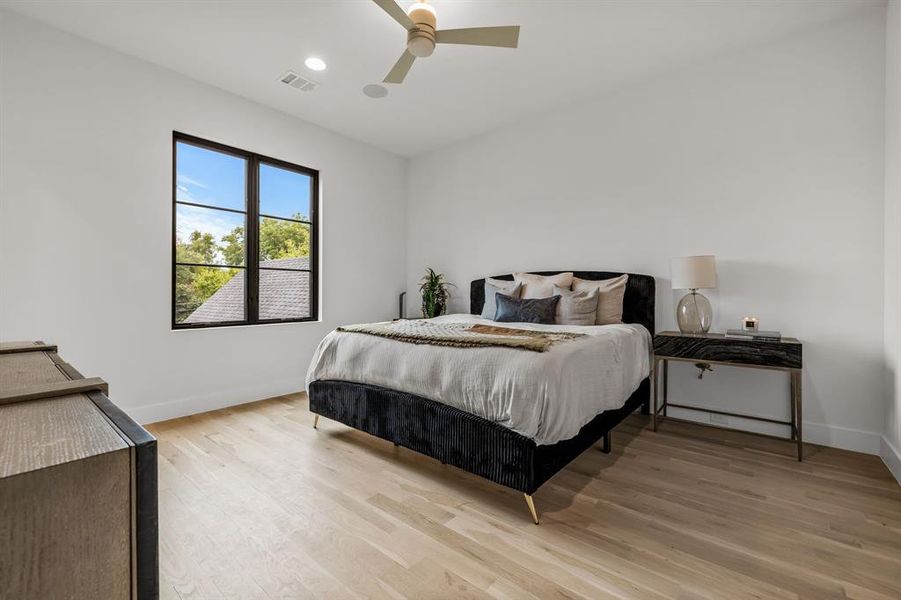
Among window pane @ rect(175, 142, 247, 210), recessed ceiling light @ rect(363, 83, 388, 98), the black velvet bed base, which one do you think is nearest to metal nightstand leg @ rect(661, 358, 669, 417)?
the black velvet bed base

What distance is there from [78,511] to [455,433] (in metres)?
1.77

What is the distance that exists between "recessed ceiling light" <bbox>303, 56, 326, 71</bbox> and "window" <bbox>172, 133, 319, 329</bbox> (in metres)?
1.13

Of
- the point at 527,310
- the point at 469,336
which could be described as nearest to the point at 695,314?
the point at 527,310

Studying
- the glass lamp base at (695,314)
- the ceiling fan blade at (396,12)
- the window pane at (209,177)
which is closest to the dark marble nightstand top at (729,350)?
the glass lamp base at (695,314)

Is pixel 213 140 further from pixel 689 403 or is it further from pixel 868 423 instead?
pixel 868 423

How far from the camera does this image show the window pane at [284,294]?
157 inches

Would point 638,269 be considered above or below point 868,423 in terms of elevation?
above

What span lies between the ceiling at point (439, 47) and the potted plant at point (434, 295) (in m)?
1.91

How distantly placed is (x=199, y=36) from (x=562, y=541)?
380cm

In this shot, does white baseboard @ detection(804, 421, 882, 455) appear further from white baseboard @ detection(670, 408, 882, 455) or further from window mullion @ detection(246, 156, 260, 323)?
window mullion @ detection(246, 156, 260, 323)

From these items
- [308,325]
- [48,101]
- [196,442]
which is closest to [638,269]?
[308,325]

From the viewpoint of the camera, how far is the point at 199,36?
9.28 ft

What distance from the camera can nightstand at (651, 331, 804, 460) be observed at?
247cm

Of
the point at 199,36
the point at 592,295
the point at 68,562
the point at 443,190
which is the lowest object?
the point at 68,562
